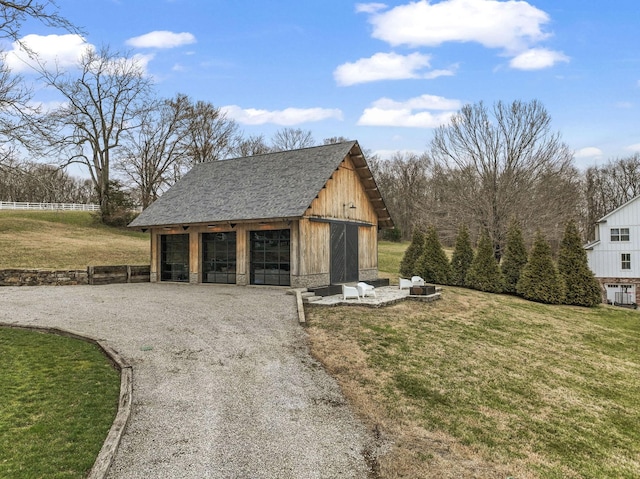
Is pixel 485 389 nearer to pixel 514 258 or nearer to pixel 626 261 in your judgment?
pixel 514 258

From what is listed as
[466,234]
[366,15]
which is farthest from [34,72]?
[466,234]

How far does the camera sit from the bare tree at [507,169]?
84.3 ft

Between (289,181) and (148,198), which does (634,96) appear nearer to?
(289,181)

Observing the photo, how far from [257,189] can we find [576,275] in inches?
554

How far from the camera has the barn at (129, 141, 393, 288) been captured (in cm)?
1605

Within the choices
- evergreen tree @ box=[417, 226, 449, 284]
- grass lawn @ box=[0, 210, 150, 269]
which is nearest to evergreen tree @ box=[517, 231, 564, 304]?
evergreen tree @ box=[417, 226, 449, 284]

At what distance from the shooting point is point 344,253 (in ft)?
59.2

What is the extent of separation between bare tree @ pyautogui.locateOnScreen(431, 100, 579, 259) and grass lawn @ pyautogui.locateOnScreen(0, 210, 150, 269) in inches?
836

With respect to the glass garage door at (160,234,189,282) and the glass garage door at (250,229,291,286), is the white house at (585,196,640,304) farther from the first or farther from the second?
the glass garage door at (160,234,189,282)

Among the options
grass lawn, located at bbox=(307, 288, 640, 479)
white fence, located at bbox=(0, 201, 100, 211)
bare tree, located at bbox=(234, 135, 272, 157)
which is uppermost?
bare tree, located at bbox=(234, 135, 272, 157)

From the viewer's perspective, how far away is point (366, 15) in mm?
13938

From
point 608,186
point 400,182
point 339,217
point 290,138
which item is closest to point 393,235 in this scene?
point 400,182

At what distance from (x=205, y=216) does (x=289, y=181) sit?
12.4 ft

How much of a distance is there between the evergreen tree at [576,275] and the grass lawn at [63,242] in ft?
73.9
